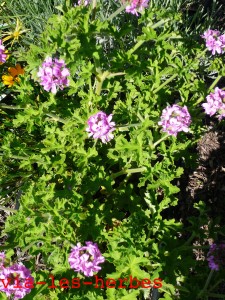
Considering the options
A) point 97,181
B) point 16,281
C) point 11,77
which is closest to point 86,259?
point 16,281

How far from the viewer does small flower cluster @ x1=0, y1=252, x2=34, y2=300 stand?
163 centimetres

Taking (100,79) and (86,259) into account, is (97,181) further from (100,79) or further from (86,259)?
(100,79)

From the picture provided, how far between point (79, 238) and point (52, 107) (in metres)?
0.69

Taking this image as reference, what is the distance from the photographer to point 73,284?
1.83 metres

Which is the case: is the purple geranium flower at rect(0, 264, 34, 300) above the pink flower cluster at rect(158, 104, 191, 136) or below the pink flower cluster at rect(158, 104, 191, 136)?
below

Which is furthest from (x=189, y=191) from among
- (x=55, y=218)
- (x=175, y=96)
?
(x=55, y=218)

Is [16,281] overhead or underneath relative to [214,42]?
underneath

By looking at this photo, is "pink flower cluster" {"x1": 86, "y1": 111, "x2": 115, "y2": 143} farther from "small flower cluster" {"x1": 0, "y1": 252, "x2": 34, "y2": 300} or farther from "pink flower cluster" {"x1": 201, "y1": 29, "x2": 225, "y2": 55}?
"pink flower cluster" {"x1": 201, "y1": 29, "x2": 225, "y2": 55}

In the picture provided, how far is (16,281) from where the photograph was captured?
5.39ft

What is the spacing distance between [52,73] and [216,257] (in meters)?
1.19

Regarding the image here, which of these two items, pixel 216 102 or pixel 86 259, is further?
pixel 216 102

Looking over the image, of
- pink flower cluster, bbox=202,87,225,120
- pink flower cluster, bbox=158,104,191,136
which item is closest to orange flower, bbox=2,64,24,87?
pink flower cluster, bbox=158,104,191,136

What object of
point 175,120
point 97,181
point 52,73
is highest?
point 52,73

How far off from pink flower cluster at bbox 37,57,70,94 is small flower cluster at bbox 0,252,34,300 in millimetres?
818
